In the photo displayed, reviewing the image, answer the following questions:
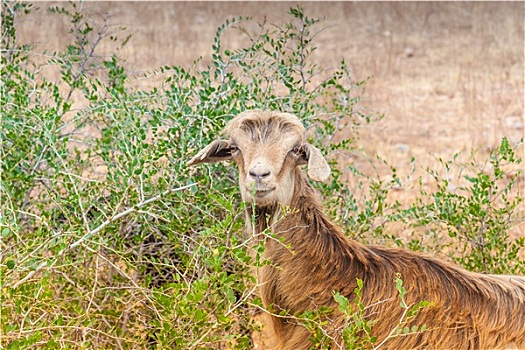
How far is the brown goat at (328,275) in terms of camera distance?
16.7ft

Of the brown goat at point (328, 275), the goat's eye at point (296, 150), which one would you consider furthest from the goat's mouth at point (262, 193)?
the goat's eye at point (296, 150)

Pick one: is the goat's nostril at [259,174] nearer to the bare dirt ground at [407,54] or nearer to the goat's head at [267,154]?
the goat's head at [267,154]

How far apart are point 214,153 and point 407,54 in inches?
504

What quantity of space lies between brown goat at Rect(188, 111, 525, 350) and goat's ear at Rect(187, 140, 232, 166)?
3 cm

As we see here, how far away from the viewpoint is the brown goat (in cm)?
510

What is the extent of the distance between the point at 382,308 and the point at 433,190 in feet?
20.9

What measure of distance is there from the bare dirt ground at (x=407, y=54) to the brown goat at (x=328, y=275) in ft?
17.6

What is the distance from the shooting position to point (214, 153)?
553 centimetres

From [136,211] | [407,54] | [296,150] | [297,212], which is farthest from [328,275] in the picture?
[407,54]

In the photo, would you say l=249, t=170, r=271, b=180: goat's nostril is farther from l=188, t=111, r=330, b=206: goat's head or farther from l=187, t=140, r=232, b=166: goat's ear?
l=187, t=140, r=232, b=166: goat's ear

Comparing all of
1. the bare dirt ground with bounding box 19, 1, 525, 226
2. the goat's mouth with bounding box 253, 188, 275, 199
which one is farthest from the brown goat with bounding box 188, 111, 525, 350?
the bare dirt ground with bounding box 19, 1, 525, 226

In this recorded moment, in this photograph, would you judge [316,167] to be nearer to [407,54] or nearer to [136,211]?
[136,211]

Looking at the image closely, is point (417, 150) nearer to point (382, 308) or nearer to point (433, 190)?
point (433, 190)

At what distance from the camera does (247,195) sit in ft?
16.8
